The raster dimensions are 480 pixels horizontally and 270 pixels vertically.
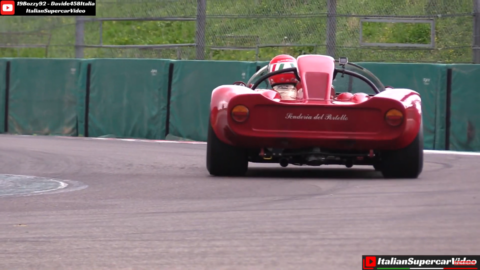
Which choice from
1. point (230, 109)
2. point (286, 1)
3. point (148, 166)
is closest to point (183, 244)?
point (230, 109)

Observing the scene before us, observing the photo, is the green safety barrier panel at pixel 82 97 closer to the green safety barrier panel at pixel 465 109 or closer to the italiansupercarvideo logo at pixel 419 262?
the green safety barrier panel at pixel 465 109

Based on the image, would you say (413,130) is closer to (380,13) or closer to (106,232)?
(106,232)

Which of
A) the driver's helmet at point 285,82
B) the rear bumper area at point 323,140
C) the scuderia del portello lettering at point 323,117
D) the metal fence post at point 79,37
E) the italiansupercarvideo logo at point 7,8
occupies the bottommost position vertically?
the rear bumper area at point 323,140

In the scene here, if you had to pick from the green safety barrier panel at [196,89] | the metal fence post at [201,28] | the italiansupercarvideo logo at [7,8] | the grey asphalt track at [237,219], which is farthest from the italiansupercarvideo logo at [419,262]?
the italiansupercarvideo logo at [7,8]

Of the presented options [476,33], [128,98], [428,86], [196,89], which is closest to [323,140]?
[428,86]

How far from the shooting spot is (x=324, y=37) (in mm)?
16172

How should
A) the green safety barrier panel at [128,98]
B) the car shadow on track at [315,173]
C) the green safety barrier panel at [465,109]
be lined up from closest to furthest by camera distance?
the car shadow on track at [315,173], the green safety barrier panel at [465,109], the green safety barrier panel at [128,98]

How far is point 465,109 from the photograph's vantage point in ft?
46.7

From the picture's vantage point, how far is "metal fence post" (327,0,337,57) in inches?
617

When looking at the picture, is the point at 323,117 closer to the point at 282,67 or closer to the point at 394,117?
the point at 394,117

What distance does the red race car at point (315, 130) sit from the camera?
831cm

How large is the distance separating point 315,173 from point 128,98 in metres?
7.76

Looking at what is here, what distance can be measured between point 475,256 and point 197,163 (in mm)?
6456

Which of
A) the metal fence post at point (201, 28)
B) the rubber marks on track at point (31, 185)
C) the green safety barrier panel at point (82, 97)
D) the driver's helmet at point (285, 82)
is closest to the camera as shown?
the rubber marks on track at point (31, 185)
